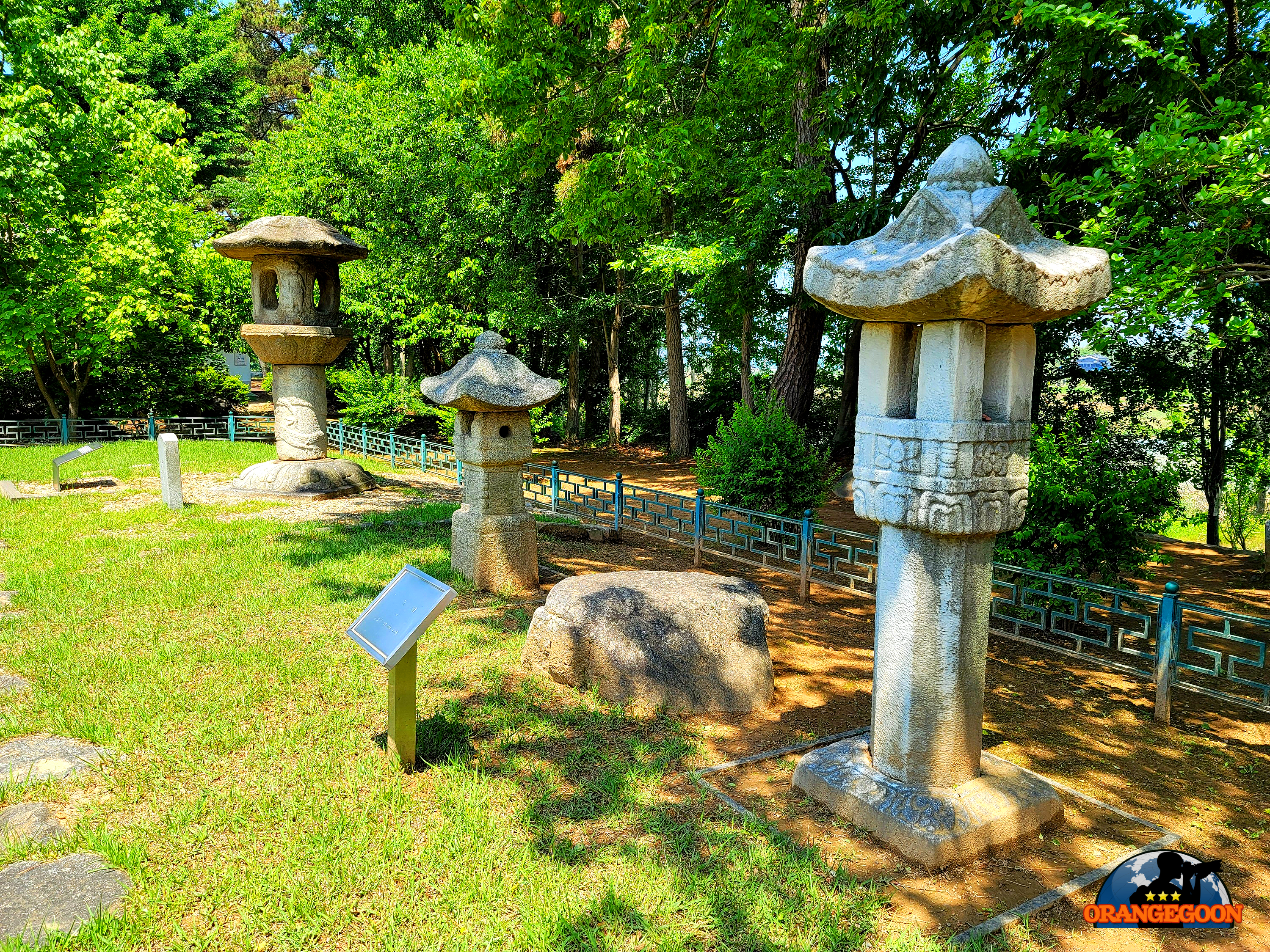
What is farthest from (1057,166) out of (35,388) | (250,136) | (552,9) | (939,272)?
(250,136)

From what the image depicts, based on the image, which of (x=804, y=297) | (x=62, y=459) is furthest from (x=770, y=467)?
(x=62, y=459)

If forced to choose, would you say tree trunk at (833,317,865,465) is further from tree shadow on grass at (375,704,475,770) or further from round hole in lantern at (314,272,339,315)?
tree shadow on grass at (375,704,475,770)

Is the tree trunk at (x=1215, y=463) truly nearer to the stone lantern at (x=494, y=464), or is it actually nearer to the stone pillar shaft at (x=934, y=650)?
the stone lantern at (x=494, y=464)

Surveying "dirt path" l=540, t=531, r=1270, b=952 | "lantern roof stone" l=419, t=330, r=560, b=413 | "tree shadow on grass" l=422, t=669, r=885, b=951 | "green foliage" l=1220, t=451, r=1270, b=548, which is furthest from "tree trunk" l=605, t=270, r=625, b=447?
"tree shadow on grass" l=422, t=669, r=885, b=951

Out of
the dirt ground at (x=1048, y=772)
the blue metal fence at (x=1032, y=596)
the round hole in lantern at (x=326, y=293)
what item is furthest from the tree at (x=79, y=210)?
the dirt ground at (x=1048, y=772)

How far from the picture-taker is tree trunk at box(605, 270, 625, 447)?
77.4 ft

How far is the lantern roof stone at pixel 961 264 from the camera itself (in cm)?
332

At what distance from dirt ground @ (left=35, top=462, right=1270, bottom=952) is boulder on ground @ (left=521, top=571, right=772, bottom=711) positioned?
0.22 meters

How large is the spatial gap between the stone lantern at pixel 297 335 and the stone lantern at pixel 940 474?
10634mm

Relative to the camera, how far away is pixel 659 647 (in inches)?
217

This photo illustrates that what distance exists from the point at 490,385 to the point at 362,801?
4.33m

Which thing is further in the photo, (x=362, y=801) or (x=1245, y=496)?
(x=1245, y=496)

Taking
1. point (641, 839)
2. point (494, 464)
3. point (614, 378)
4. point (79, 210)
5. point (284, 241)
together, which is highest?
point (79, 210)

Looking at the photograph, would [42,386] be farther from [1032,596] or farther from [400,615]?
[1032,596]
